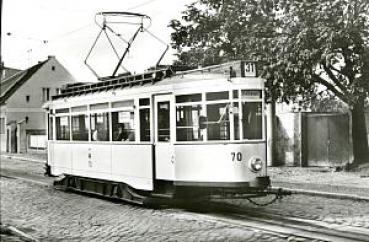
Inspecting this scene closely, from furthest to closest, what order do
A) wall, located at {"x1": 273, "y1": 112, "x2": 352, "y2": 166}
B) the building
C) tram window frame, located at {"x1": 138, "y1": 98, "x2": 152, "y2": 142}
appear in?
the building, wall, located at {"x1": 273, "y1": 112, "x2": 352, "y2": 166}, tram window frame, located at {"x1": 138, "y1": 98, "x2": 152, "y2": 142}

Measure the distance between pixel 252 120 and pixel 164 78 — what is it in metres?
2.47

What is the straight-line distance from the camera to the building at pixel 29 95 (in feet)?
161

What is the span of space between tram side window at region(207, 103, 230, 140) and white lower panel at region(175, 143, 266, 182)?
199mm

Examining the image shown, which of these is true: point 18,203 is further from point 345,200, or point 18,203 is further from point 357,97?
point 357,97

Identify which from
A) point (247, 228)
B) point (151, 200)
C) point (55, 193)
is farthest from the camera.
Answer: point (55, 193)

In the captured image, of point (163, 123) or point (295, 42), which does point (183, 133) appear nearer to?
point (163, 123)

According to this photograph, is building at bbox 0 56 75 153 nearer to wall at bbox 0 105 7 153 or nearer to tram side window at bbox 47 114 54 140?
wall at bbox 0 105 7 153

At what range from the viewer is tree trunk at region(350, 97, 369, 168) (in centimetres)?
1959

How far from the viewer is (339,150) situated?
20.9m

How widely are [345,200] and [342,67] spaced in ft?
22.8

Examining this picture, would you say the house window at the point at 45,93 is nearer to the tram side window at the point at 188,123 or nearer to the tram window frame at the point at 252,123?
the tram side window at the point at 188,123

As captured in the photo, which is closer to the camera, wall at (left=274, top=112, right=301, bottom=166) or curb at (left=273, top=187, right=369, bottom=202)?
curb at (left=273, top=187, right=369, bottom=202)

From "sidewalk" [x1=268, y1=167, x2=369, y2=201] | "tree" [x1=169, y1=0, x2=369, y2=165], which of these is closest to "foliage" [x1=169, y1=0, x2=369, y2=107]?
"tree" [x1=169, y1=0, x2=369, y2=165]

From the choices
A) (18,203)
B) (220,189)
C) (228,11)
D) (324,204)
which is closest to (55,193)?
(18,203)
